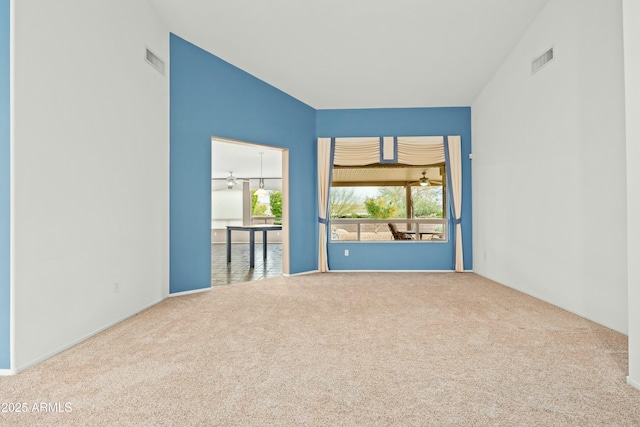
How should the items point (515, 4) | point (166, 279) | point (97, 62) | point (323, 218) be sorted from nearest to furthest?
point (97, 62), point (515, 4), point (166, 279), point (323, 218)

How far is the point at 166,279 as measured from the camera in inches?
167

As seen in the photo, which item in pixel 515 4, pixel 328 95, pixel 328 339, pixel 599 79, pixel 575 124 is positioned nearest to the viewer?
pixel 328 339

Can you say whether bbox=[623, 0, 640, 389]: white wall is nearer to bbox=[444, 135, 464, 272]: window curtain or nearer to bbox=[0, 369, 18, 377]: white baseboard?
bbox=[0, 369, 18, 377]: white baseboard

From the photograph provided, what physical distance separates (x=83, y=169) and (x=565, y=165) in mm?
4525

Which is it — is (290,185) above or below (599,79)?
below

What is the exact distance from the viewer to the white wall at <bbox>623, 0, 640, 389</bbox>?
196 cm

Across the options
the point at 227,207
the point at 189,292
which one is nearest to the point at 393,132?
the point at 189,292

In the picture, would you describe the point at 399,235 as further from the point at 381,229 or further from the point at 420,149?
the point at 420,149

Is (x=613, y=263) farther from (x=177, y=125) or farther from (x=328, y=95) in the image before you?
(x=177, y=125)

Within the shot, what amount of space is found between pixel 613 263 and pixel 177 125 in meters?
4.75

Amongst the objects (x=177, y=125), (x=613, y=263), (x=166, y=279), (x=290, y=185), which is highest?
(x=177, y=125)

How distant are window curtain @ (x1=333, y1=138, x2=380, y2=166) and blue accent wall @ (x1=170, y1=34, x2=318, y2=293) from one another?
124 cm

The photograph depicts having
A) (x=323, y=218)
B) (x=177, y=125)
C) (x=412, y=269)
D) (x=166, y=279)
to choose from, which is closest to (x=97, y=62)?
(x=177, y=125)

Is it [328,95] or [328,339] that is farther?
[328,95]
